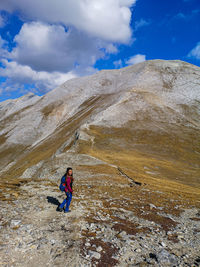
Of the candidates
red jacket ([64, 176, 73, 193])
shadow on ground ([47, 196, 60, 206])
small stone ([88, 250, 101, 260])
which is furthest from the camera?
shadow on ground ([47, 196, 60, 206])

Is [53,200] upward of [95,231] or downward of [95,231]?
downward

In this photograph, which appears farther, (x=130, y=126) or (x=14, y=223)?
(x=130, y=126)

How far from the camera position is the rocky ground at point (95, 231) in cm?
934

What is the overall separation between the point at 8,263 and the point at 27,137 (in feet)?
499

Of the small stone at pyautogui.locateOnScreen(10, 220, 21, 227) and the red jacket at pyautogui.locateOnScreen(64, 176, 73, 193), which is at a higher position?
the red jacket at pyautogui.locateOnScreen(64, 176, 73, 193)

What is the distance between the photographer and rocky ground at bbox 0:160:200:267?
9.34 m

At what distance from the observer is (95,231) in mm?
11977

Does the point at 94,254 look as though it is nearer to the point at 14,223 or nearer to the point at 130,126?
the point at 14,223

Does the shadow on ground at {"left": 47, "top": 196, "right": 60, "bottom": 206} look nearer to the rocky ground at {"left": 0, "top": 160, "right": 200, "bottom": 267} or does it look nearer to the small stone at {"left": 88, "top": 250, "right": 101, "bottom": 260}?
the rocky ground at {"left": 0, "top": 160, "right": 200, "bottom": 267}

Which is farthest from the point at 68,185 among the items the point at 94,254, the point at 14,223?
the point at 94,254

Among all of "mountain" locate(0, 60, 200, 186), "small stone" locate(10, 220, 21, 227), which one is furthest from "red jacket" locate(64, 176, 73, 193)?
"mountain" locate(0, 60, 200, 186)

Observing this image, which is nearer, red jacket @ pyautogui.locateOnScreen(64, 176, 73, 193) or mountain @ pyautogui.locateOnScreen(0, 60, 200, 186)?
red jacket @ pyautogui.locateOnScreen(64, 176, 73, 193)

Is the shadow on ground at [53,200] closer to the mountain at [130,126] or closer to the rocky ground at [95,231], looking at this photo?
the rocky ground at [95,231]

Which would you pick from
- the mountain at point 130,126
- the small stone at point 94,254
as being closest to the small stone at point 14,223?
the small stone at point 94,254
